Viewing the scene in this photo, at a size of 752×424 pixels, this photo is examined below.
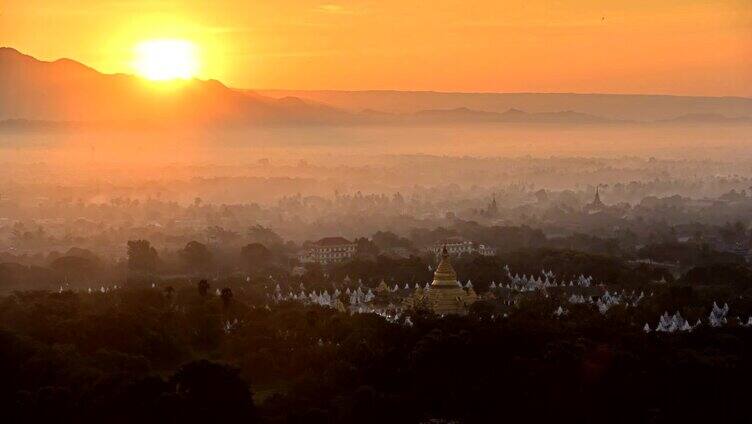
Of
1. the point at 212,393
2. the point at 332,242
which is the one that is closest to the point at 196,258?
the point at 332,242

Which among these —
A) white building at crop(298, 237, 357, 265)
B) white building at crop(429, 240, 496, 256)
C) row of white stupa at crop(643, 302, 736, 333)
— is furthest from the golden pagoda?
white building at crop(429, 240, 496, 256)

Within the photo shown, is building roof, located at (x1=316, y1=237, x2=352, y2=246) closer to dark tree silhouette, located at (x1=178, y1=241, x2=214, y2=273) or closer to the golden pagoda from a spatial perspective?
dark tree silhouette, located at (x1=178, y1=241, x2=214, y2=273)

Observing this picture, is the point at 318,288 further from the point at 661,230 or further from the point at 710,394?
the point at 661,230

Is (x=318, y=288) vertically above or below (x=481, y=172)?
below

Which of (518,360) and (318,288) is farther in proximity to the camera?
(318,288)

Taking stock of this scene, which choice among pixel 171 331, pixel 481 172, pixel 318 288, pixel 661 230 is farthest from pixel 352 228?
pixel 481 172

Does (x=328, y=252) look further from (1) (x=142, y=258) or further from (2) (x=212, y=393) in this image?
(2) (x=212, y=393)
